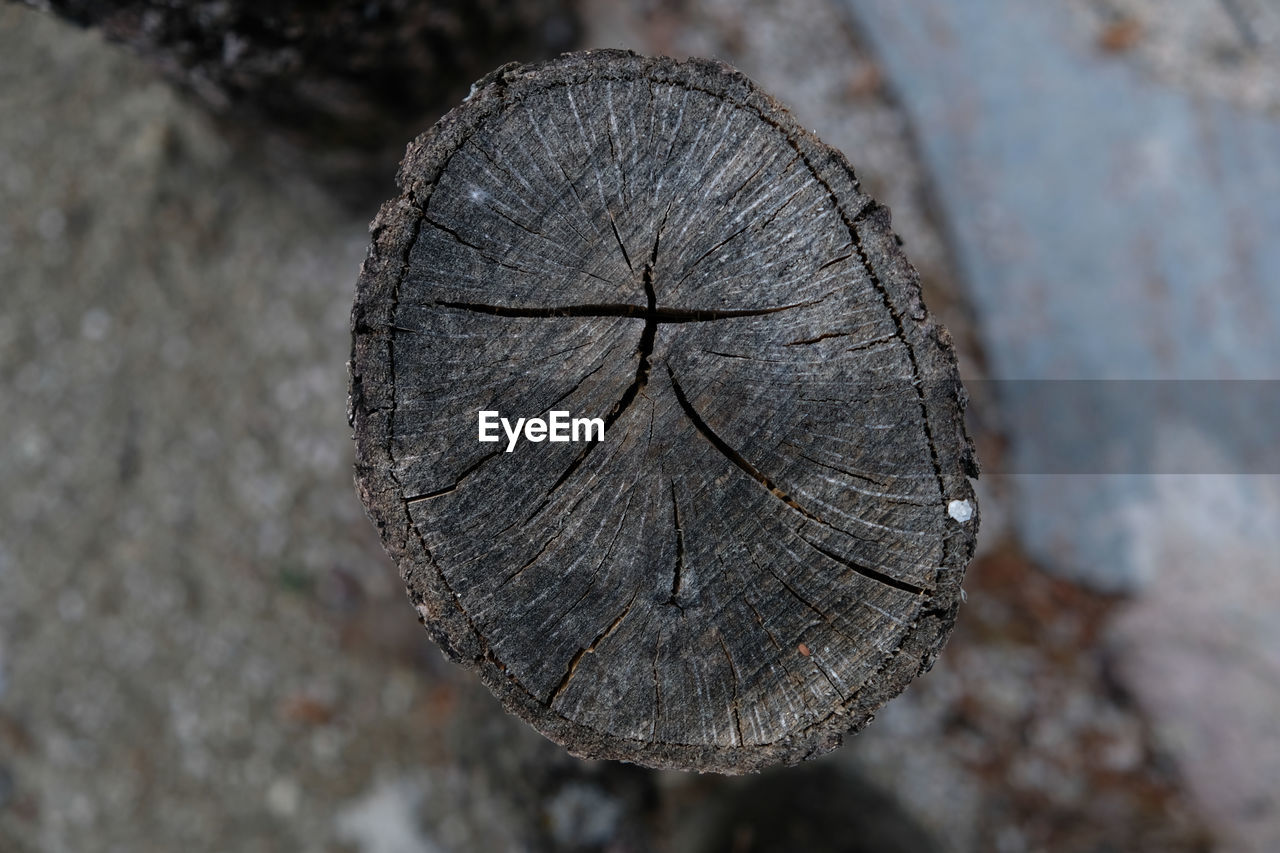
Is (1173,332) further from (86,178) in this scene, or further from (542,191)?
(86,178)

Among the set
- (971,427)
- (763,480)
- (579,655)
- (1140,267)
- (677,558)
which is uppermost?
(1140,267)

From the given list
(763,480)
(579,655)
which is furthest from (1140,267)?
(579,655)

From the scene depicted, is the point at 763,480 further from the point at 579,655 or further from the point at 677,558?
the point at 579,655

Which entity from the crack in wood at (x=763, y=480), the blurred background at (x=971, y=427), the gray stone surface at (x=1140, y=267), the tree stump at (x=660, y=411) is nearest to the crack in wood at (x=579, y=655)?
the tree stump at (x=660, y=411)

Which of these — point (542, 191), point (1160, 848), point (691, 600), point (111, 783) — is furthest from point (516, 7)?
point (1160, 848)

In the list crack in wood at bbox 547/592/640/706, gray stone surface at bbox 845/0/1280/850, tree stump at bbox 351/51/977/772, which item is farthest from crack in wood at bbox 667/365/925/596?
gray stone surface at bbox 845/0/1280/850

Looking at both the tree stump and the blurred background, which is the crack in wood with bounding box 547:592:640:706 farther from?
the blurred background

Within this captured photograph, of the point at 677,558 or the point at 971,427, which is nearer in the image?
the point at 677,558
